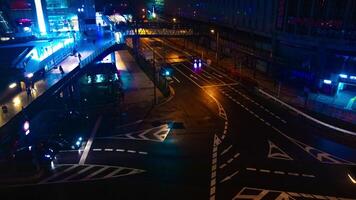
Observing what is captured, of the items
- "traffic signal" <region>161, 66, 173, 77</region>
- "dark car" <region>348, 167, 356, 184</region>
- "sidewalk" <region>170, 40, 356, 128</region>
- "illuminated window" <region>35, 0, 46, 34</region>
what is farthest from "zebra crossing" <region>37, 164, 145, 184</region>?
"illuminated window" <region>35, 0, 46, 34</region>

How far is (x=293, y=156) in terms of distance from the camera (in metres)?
30.8

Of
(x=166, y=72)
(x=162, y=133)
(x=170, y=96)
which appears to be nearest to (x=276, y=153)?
(x=162, y=133)

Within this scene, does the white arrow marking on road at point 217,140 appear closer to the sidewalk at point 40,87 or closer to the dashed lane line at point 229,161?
the dashed lane line at point 229,161

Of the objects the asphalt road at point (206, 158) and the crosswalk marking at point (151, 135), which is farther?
the crosswalk marking at point (151, 135)

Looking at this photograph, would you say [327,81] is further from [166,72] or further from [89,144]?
[89,144]

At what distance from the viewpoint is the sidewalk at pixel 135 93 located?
42938mm

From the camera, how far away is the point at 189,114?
42375 mm

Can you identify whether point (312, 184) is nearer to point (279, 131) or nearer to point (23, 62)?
point (279, 131)

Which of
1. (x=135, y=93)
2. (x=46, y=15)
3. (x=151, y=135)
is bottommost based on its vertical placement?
(x=151, y=135)

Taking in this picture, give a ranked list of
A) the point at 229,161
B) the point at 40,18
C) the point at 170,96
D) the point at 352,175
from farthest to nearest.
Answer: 1. the point at 40,18
2. the point at 170,96
3. the point at 229,161
4. the point at 352,175

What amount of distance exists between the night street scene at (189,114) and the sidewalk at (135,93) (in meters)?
Answer: 0.29

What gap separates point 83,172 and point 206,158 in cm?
1234

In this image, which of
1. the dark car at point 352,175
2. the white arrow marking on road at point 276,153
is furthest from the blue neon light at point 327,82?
the dark car at point 352,175

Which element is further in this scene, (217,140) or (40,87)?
(40,87)
